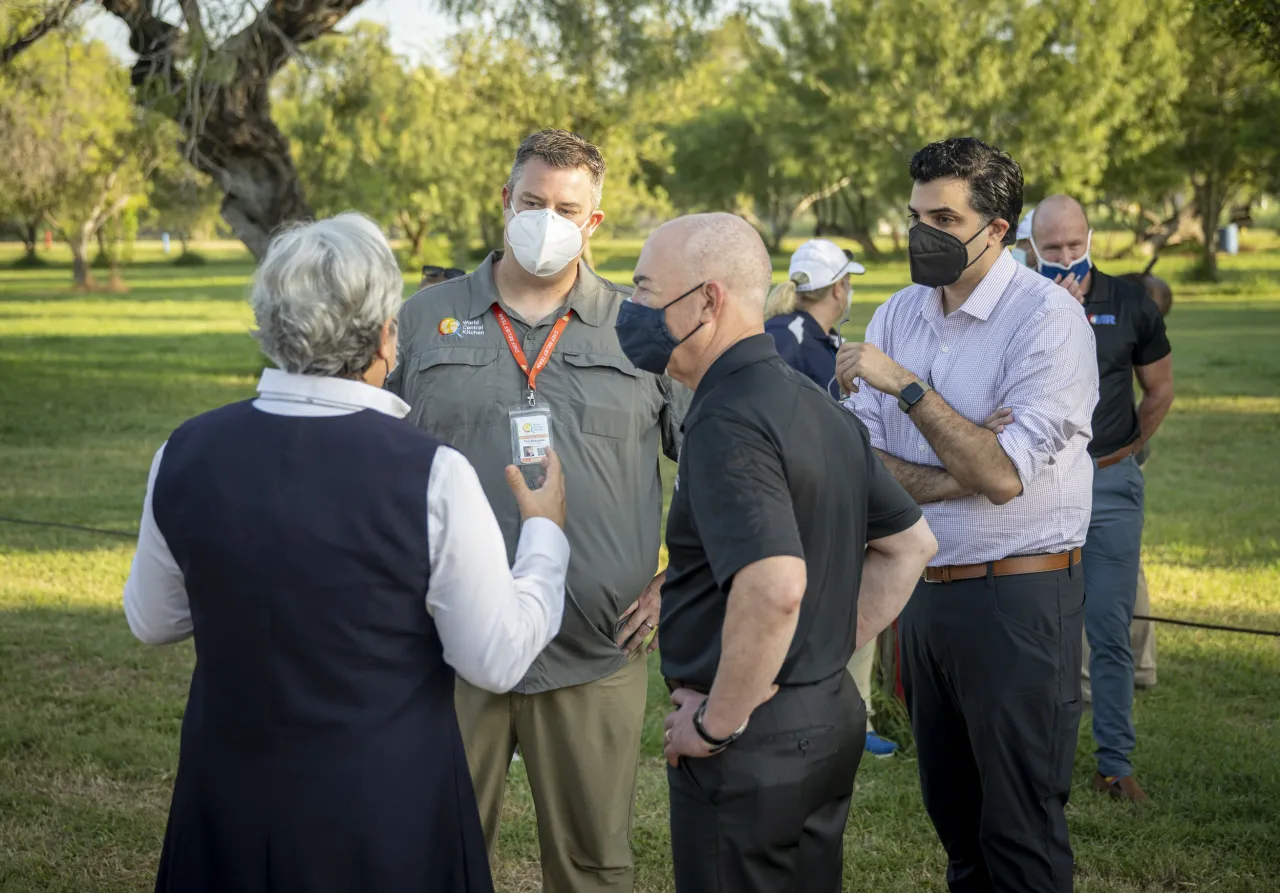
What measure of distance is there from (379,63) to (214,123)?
390cm

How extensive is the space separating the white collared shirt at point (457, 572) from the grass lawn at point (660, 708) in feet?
0.78

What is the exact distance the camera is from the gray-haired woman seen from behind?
7.65 ft

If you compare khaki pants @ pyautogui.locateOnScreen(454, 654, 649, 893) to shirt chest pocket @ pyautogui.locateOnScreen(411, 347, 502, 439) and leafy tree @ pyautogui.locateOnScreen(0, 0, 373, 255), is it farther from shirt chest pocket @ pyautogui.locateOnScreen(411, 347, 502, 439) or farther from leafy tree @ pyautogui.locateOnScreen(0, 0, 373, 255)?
leafy tree @ pyautogui.locateOnScreen(0, 0, 373, 255)

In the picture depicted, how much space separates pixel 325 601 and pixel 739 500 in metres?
0.82

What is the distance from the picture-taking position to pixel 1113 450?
19.3ft

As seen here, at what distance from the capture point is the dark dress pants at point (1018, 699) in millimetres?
3525

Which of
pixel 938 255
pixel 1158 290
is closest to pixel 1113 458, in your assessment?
pixel 1158 290

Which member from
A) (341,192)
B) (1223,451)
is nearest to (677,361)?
(1223,451)

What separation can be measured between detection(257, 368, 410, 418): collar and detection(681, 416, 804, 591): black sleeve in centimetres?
66

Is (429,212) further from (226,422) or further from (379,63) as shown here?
(226,422)

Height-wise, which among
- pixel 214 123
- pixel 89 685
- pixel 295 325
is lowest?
pixel 89 685

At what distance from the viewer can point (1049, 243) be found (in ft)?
19.6

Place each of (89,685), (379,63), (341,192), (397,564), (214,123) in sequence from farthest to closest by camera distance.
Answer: (341,192)
(379,63)
(214,123)
(89,685)
(397,564)

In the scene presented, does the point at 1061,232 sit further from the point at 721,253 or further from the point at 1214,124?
the point at 1214,124
